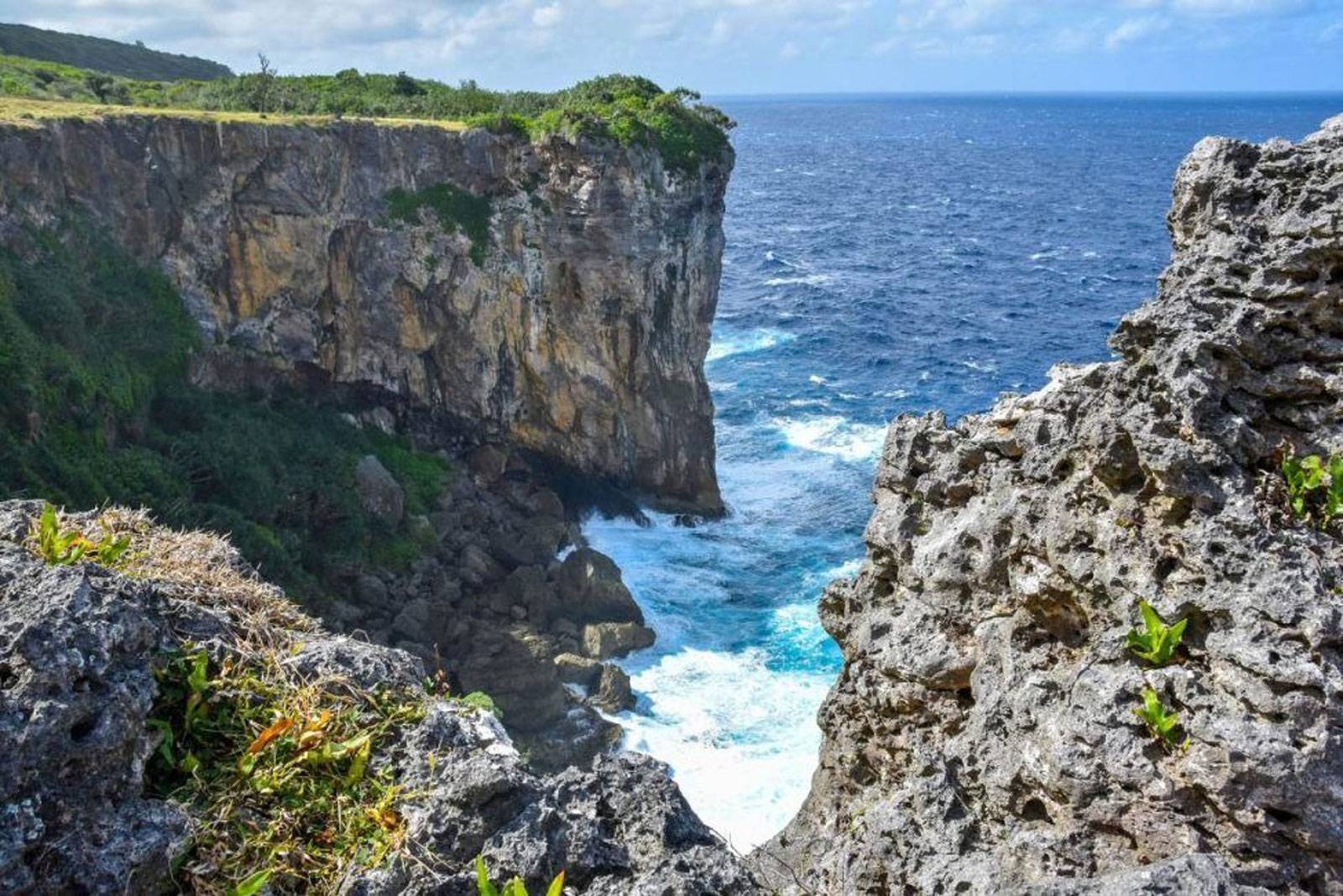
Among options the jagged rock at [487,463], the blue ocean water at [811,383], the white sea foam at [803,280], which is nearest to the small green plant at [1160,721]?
the blue ocean water at [811,383]

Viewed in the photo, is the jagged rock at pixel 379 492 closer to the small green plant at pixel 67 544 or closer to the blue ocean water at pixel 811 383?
the blue ocean water at pixel 811 383

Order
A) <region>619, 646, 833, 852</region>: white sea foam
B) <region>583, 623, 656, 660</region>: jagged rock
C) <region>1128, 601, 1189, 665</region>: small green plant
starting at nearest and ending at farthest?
<region>1128, 601, 1189, 665</region>: small green plant < <region>619, 646, 833, 852</region>: white sea foam < <region>583, 623, 656, 660</region>: jagged rock

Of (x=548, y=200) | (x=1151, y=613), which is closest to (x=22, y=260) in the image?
(x=548, y=200)

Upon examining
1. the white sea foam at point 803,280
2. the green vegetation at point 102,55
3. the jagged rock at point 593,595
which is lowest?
the jagged rock at point 593,595

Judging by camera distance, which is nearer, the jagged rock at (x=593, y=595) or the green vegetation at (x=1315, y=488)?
the green vegetation at (x=1315, y=488)

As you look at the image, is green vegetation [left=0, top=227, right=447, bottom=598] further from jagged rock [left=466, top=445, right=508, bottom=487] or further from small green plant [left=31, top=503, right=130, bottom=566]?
small green plant [left=31, top=503, right=130, bottom=566]

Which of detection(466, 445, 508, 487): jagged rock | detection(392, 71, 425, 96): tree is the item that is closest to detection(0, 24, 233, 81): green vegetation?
detection(392, 71, 425, 96): tree
